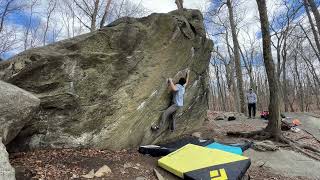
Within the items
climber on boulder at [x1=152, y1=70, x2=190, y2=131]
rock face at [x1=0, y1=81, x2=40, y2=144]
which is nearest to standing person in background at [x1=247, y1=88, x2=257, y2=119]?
climber on boulder at [x1=152, y1=70, x2=190, y2=131]

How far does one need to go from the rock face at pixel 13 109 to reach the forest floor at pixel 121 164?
0.71m

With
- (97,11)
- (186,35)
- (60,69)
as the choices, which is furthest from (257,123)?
(97,11)

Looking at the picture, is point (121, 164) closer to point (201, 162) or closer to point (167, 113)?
point (201, 162)

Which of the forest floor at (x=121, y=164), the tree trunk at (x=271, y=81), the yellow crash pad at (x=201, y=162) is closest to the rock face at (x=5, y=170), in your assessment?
the forest floor at (x=121, y=164)

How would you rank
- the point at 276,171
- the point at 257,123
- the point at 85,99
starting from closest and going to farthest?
the point at 85,99 < the point at 276,171 < the point at 257,123

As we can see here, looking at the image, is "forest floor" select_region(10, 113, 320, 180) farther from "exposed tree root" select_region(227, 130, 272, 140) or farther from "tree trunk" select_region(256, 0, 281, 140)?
"tree trunk" select_region(256, 0, 281, 140)

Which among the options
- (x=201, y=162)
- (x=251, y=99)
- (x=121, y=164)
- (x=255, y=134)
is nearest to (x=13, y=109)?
(x=121, y=164)

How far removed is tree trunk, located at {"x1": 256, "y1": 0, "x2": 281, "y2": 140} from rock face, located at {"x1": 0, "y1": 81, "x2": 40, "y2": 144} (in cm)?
837

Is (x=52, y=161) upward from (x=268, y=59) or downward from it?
downward

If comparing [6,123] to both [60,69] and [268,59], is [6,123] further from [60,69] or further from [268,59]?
[268,59]

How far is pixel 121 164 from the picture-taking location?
6637 mm

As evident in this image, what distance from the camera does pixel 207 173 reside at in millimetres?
6219

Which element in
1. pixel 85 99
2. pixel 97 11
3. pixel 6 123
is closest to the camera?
pixel 6 123

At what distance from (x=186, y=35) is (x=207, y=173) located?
557 cm
